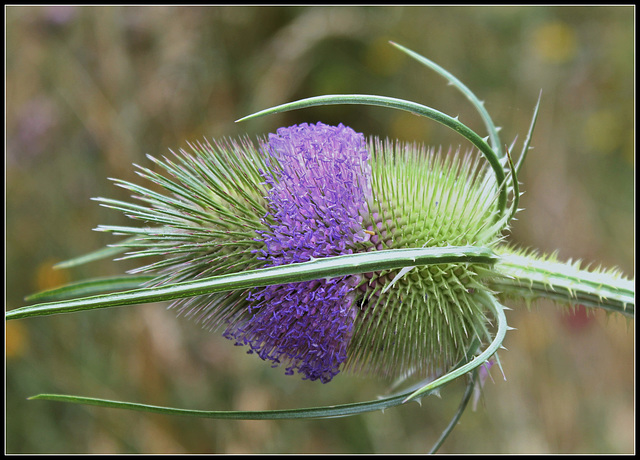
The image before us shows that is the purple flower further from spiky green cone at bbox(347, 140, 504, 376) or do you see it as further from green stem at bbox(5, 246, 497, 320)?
green stem at bbox(5, 246, 497, 320)

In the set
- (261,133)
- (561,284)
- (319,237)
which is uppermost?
(261,133)

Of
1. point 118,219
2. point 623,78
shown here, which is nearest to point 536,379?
point 623,78

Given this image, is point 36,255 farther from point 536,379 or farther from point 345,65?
point 536,379

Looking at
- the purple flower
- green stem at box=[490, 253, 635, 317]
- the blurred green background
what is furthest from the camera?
the blurred green background

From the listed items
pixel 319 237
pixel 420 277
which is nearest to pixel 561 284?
pixel 420 277

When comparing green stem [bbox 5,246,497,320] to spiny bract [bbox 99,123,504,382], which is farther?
spiny bract [bbox 99,123,504,382]

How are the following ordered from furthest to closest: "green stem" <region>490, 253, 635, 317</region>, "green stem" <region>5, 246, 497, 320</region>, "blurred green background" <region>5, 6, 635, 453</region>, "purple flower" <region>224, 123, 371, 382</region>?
"blurred green background" <region>5, 6, 635, 453</region> → "green stem" <region>490, 253, 635, 317</region> → "purple flower" <region>224, 123, 371, 382</region> → "green stem" <region>5, 246, 497, 320</region>

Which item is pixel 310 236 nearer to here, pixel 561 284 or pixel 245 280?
pixel 245 280

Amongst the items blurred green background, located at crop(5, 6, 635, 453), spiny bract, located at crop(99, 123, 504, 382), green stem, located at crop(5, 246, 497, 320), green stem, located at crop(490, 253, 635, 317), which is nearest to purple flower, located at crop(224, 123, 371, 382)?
spiny bract, located at crop(99, 123, 504, 382)
